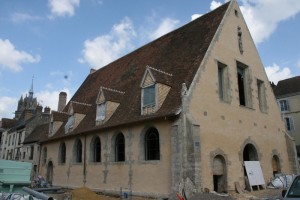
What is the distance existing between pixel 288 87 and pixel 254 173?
23.8m

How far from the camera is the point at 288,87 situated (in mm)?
35188

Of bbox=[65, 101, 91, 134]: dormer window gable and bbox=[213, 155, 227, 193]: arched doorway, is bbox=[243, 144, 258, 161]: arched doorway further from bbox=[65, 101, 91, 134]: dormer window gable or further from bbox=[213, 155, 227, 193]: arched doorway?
bbox=[65, 101, 91, 134]: dormer window gable

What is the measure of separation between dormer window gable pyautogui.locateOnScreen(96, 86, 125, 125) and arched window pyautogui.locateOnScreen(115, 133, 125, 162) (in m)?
1.46

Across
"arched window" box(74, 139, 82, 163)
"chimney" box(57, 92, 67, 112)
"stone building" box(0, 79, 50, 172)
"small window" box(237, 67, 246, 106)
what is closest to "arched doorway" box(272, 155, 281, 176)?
"small window" box(237, 67, 246, 106)

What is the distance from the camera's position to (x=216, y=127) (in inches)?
548

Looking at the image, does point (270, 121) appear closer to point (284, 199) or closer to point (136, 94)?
point (136, 94)

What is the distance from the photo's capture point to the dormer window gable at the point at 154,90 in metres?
14.0

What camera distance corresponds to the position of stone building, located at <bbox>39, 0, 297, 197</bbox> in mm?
12797

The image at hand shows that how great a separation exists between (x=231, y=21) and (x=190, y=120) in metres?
7.74

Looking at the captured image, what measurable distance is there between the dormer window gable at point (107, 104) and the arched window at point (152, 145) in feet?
11.7

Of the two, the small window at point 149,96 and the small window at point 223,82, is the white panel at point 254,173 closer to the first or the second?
the small window at point 223,82

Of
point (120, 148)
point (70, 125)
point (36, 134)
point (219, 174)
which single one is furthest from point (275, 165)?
point (36, 134)

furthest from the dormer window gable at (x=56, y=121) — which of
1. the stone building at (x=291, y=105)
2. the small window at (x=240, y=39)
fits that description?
the stone building at (x=291, y=105)

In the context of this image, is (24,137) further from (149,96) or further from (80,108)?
(149,96)
